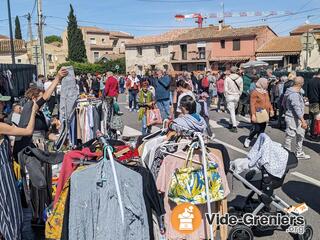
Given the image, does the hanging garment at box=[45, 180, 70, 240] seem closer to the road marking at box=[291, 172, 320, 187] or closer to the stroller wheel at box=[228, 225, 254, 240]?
the stroller wheel at box=[228, 225, 254, 240]

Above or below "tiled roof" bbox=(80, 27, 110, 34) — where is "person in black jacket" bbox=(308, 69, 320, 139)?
below

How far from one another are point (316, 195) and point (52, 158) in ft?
13.5

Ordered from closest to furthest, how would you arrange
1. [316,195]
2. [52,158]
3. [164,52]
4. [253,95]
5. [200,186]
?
[200,186] → [52,158] → [316,195] → [253,95] → [164,52]

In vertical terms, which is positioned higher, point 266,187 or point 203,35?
point 203,35

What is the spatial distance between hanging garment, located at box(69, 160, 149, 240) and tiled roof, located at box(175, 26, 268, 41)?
147 feet

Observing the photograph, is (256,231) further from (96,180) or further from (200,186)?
(96,180)

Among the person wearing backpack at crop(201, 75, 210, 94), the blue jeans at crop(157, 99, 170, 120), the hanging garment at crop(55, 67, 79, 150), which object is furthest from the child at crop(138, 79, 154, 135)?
the person wearing backpack at crop(201, 75, 210, 94)

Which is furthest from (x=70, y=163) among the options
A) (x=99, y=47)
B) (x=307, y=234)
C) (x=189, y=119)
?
(x=99, y=47)

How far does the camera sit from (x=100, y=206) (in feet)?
10.7

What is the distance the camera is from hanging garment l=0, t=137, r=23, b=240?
12.3 ft

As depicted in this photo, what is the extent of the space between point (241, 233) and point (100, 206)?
73.0 inches

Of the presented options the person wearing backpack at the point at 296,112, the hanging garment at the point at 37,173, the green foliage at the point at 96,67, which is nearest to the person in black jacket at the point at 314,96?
the person wearing backpack at the point at 296,112

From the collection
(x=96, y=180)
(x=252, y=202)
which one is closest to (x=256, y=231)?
(x=252, y=202)

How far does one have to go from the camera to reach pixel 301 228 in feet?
14.1
